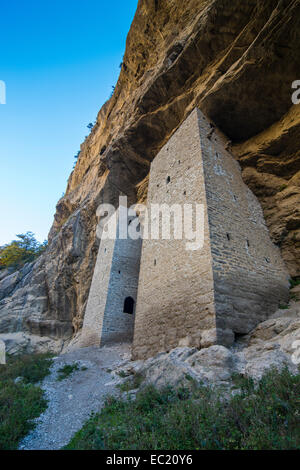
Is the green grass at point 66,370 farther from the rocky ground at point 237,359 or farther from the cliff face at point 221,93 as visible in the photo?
the cliff face at point 221,93

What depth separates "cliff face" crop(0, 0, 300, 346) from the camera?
8.74 meters

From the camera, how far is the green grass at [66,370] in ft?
25.5

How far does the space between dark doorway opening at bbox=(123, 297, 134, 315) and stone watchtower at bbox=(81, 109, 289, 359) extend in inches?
61.5

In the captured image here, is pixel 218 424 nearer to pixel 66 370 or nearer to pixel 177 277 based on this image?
pixel 177 277

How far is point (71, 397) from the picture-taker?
20.2ft

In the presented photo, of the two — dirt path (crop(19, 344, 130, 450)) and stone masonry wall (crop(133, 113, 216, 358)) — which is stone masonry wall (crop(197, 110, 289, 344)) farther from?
dirt path (crop(19, 344, 130, 450))

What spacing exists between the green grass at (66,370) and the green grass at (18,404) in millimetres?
473

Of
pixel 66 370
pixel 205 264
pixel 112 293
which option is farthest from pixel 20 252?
pixel 205 264

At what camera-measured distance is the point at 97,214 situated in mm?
17906

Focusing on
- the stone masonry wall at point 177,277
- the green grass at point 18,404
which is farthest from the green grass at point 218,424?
the stone masonry wall at point 177,277

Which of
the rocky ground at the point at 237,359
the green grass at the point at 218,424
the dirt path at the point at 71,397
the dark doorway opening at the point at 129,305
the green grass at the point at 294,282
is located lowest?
the dirt path at the point at 71,397

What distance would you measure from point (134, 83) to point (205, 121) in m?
7.70

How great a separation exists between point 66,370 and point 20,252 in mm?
24768

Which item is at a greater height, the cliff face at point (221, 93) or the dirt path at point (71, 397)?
the cliff face at point (221, 93)
